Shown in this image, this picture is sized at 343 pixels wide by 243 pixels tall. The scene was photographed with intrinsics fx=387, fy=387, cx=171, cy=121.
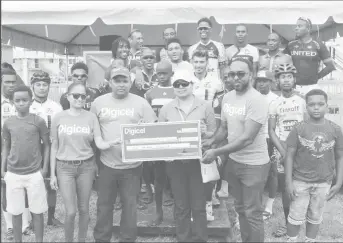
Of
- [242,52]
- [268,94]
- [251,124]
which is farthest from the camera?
[242,52]

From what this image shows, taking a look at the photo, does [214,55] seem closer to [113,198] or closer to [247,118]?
[247,118]

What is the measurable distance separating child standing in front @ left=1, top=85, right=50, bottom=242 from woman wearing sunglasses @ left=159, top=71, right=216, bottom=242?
141 cm

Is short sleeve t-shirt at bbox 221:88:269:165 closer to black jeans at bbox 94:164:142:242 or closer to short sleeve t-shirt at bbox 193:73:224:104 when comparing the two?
short sleeve t-shirt at bbox 193:73:224:104

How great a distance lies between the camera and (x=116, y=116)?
160 inches

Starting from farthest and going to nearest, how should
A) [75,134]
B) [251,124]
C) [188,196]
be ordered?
[188,196]
[75,134]
[251,124]

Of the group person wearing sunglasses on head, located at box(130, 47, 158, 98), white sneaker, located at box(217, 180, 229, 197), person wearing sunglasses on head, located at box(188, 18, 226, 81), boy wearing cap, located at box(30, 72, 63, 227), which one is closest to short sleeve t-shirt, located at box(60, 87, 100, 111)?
boy wearing cap, located at box(30, 72, 63, 227)

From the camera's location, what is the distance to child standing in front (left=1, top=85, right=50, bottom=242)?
4.06 m

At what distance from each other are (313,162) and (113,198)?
2160 millimetres

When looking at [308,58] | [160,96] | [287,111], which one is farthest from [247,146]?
[308,58]

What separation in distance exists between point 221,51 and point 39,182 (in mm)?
3575

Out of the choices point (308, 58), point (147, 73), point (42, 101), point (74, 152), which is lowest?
point (74, 152)

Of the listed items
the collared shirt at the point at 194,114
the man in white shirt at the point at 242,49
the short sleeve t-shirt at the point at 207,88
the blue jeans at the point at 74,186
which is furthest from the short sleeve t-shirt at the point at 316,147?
the man in white shirt at the point at 242,49

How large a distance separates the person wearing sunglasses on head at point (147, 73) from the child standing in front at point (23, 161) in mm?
1471

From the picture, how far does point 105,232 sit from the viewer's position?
4.14m
